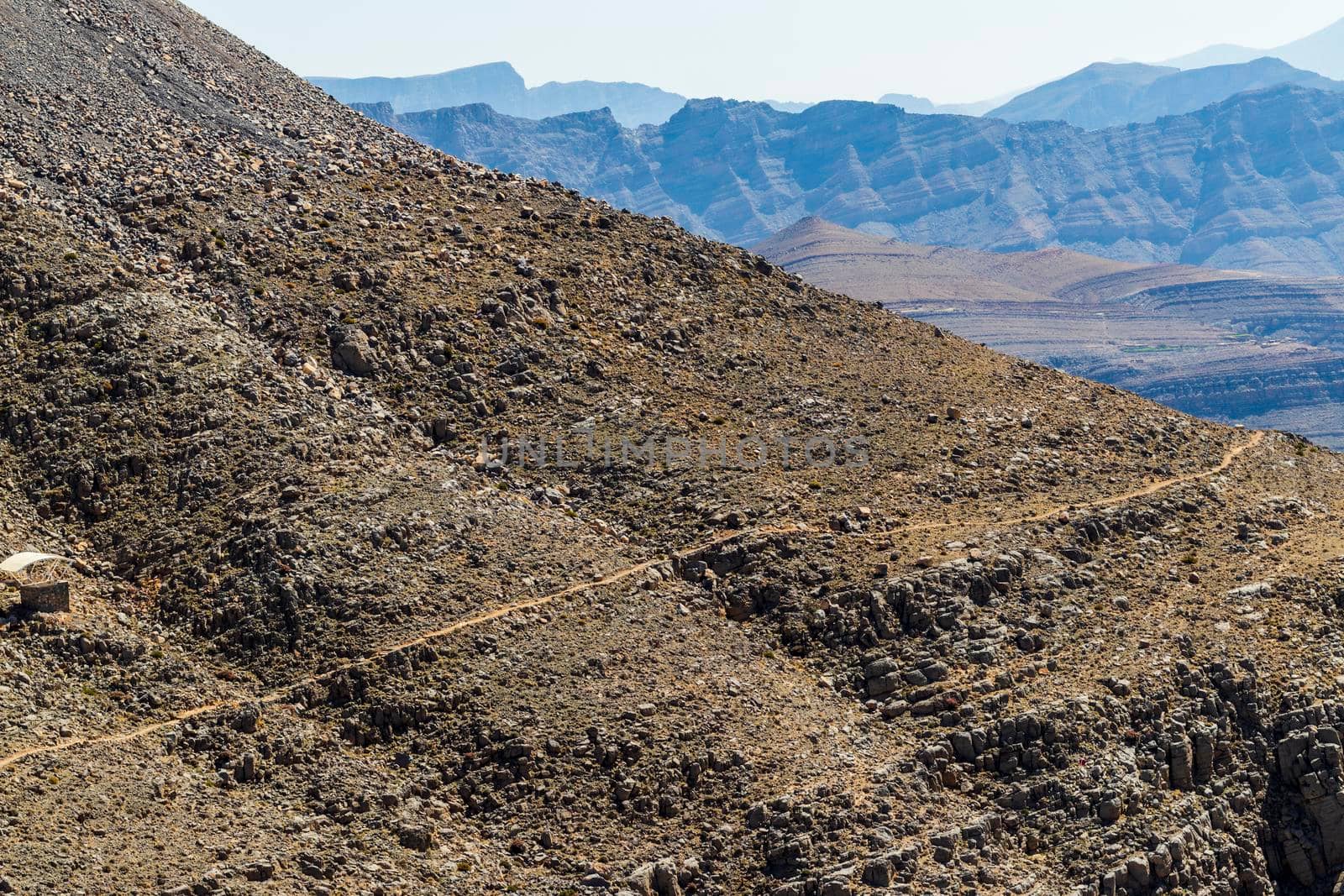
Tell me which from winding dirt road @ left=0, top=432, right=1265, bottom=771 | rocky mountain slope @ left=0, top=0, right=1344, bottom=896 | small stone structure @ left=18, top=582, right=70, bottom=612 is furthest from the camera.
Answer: small stone structure @ left=18, top=582, right=70, bottom=612

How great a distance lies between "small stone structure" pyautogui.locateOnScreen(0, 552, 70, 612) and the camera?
194 ft

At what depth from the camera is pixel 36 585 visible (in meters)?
59.3

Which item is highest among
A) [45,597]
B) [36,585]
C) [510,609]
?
[36,585]

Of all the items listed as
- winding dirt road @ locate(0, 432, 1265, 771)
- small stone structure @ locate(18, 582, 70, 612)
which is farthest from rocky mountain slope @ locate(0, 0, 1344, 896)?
small stone structure @ locate(18, 582, 70, 612)

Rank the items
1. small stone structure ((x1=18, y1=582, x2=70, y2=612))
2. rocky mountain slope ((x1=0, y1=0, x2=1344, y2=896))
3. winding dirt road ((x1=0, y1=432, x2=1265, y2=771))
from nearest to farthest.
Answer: winding dirt road ((x1=0, y1=432, x2=1265, y2=771)) → rocky mountain slope ((x1=0, y1=0, x2=1344, y2=896)) → small stone structure ((x1=18, y1=582, x2=70, y2=612))

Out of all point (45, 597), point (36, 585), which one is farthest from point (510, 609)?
point (36, 585)

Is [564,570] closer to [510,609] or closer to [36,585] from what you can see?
[510,609]

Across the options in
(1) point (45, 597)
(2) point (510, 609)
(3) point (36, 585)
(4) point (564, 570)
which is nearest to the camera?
(3) point (36, 585)

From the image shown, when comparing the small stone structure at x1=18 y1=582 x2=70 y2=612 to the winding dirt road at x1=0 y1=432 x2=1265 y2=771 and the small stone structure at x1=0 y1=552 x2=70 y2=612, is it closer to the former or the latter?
the small stone structure at x1=0 y1=552 x2=70 y2=612

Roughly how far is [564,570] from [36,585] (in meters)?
21.2

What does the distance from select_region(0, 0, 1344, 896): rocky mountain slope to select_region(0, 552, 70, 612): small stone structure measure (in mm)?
581

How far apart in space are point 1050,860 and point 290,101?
215 ft

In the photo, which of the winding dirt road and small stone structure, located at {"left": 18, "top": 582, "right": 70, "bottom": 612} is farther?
small stone structure, located at {"left": 18, "top": 582, "right": 70, "bottom": 612}

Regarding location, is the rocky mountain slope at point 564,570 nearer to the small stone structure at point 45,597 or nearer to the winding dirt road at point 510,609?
the winding dirt road at point 510,609
